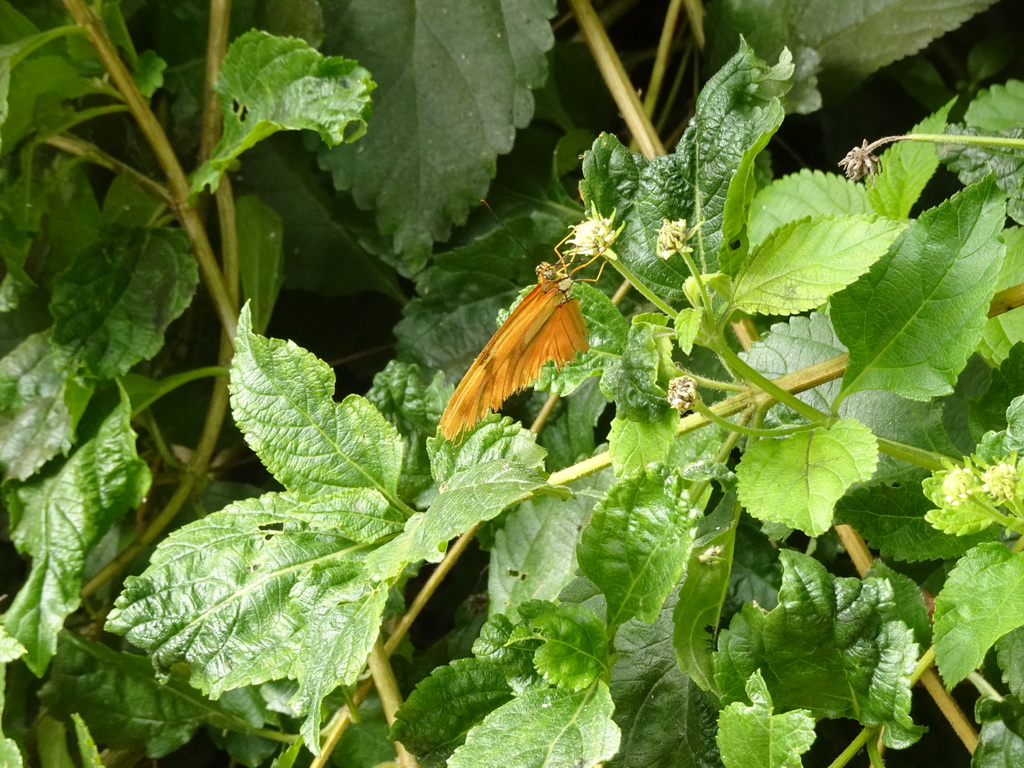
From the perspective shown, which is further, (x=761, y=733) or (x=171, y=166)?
(x=171, y=166)

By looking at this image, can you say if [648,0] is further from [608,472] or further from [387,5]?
[608,472]

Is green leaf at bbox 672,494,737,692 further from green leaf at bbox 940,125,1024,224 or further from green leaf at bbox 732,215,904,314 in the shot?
green leaf at bbox 940,125,1024,224

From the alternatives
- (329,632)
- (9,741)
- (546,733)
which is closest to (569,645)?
(546,733)

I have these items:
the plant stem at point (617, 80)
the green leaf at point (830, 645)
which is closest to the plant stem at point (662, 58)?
the plant stem at point (617, 80)

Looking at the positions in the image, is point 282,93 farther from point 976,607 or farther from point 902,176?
point 976,607

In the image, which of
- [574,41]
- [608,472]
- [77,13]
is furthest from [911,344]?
[77,13]

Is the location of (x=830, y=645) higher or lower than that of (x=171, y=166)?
lower

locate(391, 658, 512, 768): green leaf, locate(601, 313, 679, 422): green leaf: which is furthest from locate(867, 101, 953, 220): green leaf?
locate(391, 658, 512, 768): green leaf
